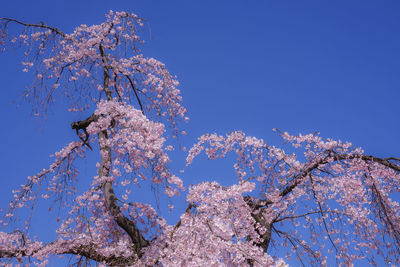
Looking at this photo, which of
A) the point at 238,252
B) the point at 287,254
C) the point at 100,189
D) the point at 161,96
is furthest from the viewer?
the point at 161,96

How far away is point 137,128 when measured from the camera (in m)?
6.77

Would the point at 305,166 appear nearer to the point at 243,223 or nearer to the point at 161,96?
the point at 243,223

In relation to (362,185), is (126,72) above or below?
above

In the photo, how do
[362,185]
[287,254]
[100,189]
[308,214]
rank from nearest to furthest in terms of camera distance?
[362,185] < [100,189] < [308,214] < [287,254]

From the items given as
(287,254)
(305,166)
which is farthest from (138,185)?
(287,254)

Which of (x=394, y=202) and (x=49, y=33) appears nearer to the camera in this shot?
(x=394, y=202)

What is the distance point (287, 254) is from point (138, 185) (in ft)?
13.3

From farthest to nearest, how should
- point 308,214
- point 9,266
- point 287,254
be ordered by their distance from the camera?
1. point 287,254
2. point 308,214
3. point 9,266

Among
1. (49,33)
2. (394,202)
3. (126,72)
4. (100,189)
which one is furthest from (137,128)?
(394,202)

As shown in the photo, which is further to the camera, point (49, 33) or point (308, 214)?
point (49, 33)

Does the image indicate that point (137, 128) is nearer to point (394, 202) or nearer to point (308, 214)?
point (308, 214)

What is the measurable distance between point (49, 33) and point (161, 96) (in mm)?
3057

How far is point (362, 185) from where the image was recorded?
7012 millimetres

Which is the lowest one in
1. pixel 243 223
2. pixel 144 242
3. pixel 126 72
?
pixel 144 242
